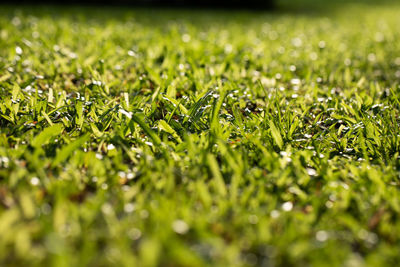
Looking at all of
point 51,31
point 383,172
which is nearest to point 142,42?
point 51,31

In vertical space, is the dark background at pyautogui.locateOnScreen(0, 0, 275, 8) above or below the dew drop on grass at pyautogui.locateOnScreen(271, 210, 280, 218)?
above

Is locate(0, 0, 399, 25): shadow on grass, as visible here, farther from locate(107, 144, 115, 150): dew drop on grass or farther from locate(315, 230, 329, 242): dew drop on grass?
locate(315, 230, 329, 242): dew drop on grass

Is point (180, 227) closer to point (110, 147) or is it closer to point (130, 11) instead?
point (110, 147)

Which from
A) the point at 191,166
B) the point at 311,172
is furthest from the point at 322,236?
the point at 191,166

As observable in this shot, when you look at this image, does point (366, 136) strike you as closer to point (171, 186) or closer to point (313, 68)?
point (171, 186)

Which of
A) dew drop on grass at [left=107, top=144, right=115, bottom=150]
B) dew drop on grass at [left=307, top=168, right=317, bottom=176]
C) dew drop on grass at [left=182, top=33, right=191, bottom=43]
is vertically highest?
dew drop on grass at [left=182, top=33, right=191, bottom=43]

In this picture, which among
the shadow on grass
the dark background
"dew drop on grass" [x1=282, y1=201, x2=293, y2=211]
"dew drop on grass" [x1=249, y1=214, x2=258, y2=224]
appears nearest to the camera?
"dew drop on grass" [x1=249, y1=214, x2=258, y2=224]

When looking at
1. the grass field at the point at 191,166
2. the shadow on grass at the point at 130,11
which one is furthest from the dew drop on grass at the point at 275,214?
the shadow on grass at the point at 130,11

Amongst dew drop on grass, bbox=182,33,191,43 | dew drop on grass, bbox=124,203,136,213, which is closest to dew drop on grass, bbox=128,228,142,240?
dew drop on grass, bbox=124,203,136,213
